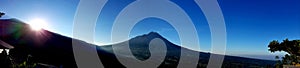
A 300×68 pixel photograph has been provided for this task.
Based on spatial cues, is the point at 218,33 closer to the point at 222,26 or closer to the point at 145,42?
the point at 222,26

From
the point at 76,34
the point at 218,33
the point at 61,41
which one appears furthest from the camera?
the point at 61,41

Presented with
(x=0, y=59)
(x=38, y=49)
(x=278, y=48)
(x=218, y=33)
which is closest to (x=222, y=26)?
(x=218, y=33)

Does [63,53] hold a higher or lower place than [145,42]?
lower

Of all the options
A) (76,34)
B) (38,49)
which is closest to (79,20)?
(76,34)

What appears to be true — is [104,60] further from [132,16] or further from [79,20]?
[79,20]

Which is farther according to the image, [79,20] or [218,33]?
[218,33]

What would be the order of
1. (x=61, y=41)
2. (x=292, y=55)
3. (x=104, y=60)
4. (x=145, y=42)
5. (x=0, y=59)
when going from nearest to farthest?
(x=0, y=59), (x=292, y=55), (x=104, y=60), (x=61, y=41), (x=145, y=42)
